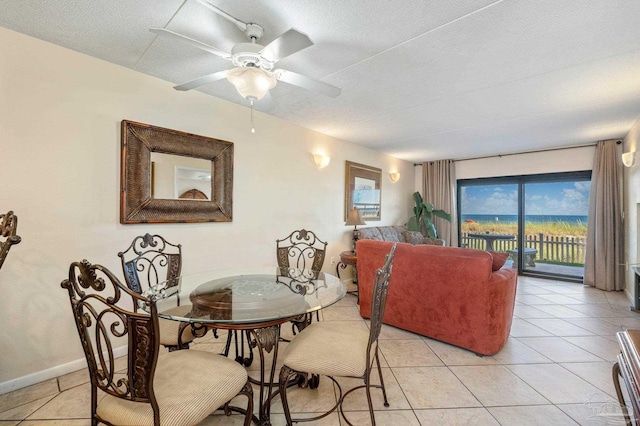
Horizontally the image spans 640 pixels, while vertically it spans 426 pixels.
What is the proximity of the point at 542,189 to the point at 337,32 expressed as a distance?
536 cm

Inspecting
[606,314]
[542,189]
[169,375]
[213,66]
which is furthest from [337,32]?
[542,189]

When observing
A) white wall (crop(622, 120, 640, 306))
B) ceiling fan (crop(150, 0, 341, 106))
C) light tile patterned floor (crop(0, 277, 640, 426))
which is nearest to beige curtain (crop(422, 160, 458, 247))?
white wall (crop(622, 120, 640, 306))

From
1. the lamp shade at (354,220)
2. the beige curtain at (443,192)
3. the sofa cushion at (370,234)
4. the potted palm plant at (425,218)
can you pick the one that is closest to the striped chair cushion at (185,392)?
the lamp shade at (354,220)

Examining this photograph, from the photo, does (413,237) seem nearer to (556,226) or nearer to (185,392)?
(556,226)

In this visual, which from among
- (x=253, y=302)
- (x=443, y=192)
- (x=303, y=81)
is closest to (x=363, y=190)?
(x=443, y=192)

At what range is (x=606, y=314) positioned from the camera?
333 cm

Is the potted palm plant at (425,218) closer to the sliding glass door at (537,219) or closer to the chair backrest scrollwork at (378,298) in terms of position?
the sliding glass door at (537,219)

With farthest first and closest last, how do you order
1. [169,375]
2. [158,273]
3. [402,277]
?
[402,277] < [158,273] < [169,375]

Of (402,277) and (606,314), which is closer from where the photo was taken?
(402,277)

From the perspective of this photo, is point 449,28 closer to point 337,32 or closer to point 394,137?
point 337,32

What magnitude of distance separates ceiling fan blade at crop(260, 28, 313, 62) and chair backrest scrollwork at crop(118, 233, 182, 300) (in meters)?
1.64

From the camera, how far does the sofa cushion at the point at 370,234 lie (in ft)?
15.0

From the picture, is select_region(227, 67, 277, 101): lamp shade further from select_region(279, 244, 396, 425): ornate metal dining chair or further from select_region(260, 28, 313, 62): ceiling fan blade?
select_region(279, 244, 396, 425): ornate metal dining chair

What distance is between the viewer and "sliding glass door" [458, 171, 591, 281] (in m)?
4.99
